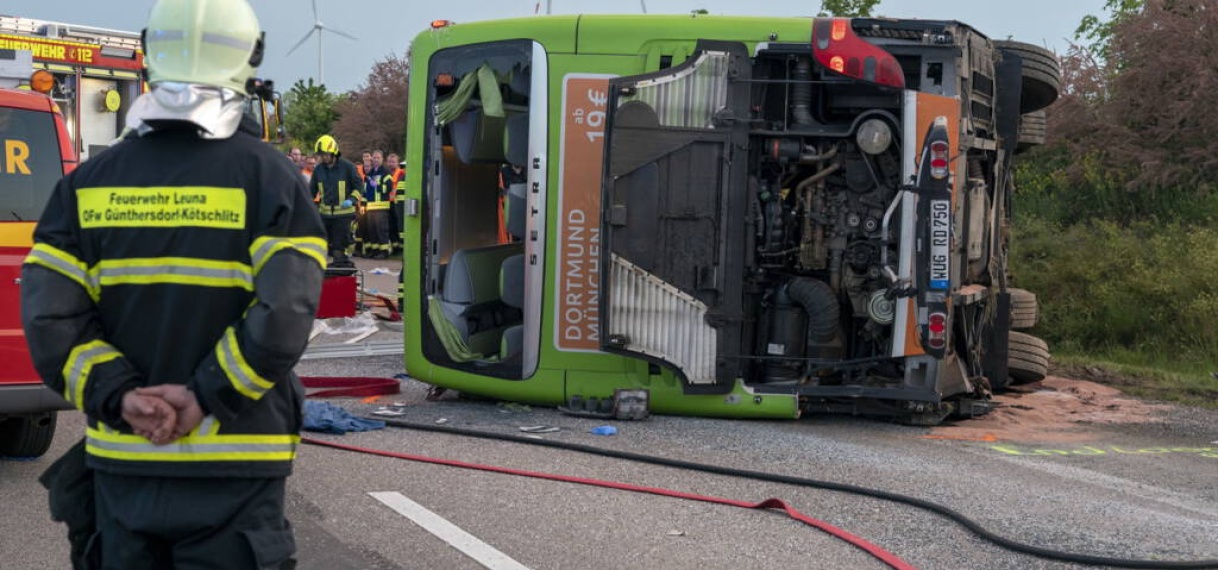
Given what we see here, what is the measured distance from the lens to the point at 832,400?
914 centimetres

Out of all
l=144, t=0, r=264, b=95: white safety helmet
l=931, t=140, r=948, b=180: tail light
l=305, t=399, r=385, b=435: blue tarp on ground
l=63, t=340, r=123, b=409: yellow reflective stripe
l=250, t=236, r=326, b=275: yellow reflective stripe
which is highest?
l=931, t=140, r=948, b=180: tail light

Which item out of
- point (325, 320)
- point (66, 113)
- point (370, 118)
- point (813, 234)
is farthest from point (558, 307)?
point (370, 118)

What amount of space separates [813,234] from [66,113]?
8315mm

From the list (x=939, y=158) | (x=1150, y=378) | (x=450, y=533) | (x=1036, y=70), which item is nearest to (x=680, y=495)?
(x=450, y=533)

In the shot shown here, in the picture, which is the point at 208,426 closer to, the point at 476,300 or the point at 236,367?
the point at 236,367

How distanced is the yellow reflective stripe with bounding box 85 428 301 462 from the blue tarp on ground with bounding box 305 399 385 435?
16.3 feet

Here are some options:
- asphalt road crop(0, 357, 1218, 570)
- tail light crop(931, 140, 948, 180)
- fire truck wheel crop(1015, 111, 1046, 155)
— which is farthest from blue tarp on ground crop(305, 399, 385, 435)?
fire truck wheel crop(1015, 111, 1046, 155)

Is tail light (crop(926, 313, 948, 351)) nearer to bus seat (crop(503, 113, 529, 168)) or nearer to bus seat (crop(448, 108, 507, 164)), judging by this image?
bus seat (crop(503, 113, 529, 168))

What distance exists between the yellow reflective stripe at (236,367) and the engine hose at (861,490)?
349 cm

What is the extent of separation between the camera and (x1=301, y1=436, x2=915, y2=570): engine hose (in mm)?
5463

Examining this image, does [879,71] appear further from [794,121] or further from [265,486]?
[265,486]

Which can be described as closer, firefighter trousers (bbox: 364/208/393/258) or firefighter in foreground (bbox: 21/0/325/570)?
firefighter in foreground (bbox: 21/0/325/570)

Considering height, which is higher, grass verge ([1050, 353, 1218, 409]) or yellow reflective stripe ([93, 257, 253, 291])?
yellow reflective stripe ([93, 257, 253, 291])

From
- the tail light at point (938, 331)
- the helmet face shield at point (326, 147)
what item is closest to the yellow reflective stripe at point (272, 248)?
the tail light at point (938, 331)
